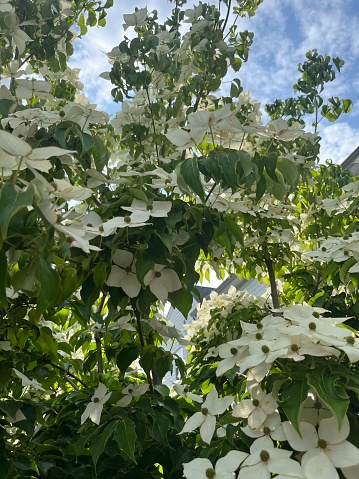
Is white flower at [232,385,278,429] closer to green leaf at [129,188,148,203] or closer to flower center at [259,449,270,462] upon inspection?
flower center at [259,449,270,462]

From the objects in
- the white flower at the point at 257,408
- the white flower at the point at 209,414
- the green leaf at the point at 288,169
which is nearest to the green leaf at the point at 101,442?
the white flower at the point at 209,414

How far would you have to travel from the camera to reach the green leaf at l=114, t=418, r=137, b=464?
1.01 metres

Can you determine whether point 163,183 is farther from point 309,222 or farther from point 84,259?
point 309,222

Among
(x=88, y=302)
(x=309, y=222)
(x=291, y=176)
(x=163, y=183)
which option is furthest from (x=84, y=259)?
(x=309, y=222)

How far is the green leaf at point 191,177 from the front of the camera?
45.7 inches

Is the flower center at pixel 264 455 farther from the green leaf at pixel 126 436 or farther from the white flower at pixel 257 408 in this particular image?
the green leaf at pixel 126 436

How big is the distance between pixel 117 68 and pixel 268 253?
3.14 feet

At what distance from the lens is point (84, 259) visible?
1.20 metres

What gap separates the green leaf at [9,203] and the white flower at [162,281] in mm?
499

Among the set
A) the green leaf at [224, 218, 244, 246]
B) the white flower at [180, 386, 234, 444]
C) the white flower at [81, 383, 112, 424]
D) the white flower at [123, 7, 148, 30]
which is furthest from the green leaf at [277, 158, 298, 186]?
the white flower at [123, 7, 148, 30]

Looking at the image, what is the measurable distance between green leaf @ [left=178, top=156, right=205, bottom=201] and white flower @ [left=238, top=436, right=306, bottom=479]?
1.69ft

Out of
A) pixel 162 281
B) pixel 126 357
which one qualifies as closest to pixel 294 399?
pixel 162 281

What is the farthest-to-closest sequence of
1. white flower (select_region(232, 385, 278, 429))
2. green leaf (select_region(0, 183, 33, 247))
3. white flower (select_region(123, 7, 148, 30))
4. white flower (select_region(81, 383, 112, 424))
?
white flower (select_region(123, 7, 148, 30)) → white flower (select_region(81, 383, 112, 424)) → white flower (select_region(232, 385, 278, 429)) → green leaf (select_region(0, 183, 33, 247))

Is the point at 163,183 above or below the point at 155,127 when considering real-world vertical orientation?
below
